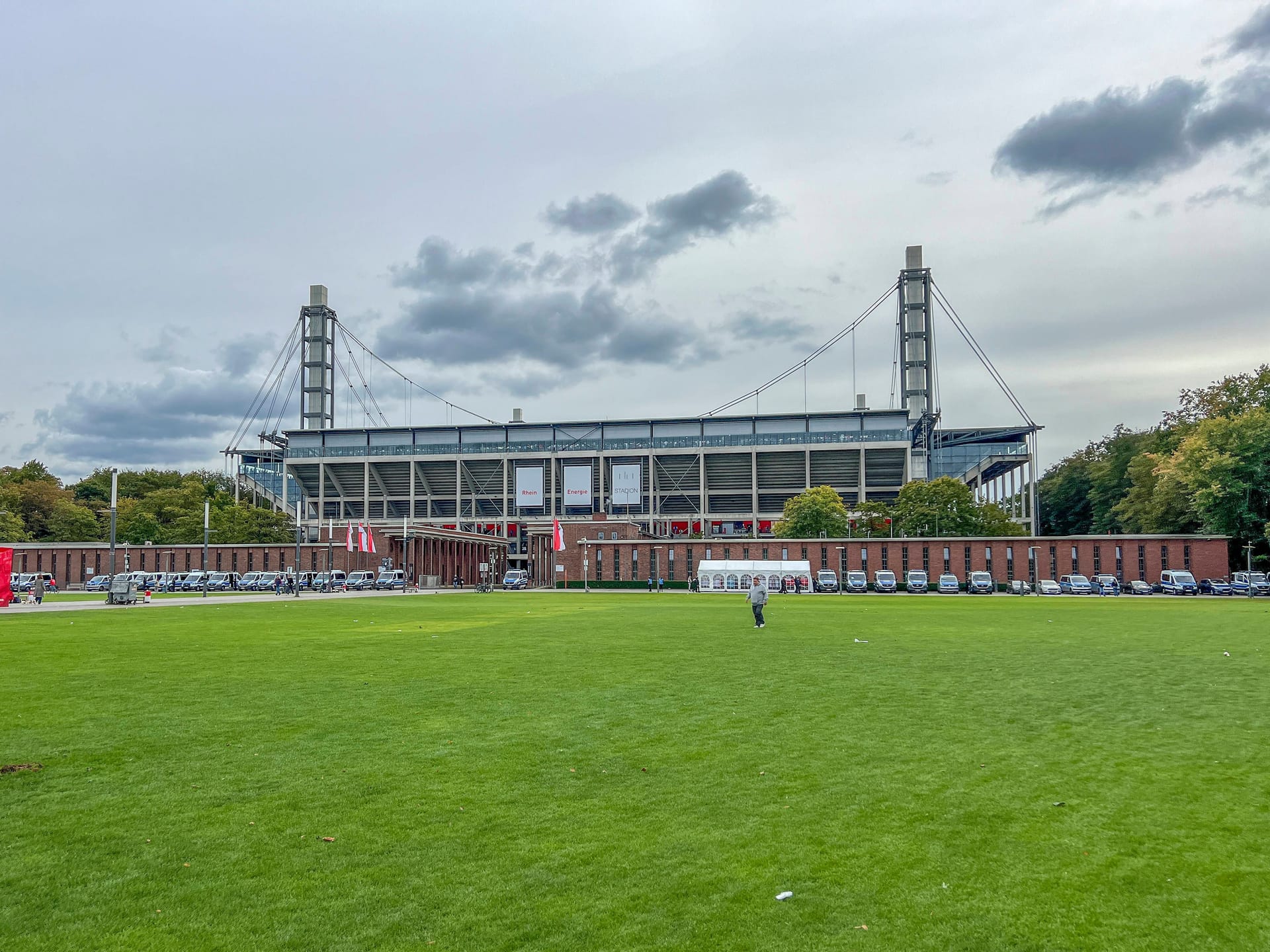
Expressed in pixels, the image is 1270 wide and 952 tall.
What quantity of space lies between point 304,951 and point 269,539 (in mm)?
100947

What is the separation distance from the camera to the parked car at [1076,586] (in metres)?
69.2

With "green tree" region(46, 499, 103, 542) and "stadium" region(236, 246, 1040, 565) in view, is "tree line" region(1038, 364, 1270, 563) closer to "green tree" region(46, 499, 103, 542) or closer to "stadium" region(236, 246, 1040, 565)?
"stadium" region(236, 246, 1040, 565)

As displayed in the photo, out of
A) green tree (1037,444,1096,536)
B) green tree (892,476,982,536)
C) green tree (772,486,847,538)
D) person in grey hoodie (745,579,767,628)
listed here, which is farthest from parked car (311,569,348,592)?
green tree (1037,444,1096,536)

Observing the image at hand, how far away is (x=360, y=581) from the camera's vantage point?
80875 millimetres

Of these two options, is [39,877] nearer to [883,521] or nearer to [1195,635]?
[1195,635]

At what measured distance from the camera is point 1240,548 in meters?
73.0

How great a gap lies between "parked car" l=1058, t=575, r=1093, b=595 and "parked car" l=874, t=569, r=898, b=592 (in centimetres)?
1254

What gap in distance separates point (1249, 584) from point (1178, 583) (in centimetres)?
702

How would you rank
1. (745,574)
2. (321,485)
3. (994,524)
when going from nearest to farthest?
1. (745,574)
2. (994,524)
3. (321,485)

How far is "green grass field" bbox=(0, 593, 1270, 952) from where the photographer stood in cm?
530

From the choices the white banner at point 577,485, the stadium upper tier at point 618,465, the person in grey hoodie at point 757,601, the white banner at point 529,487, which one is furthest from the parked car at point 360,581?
the person in grey hoodie at point 757,601

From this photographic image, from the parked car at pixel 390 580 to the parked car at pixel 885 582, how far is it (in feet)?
139

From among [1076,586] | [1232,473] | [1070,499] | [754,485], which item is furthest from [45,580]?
[1070,499]

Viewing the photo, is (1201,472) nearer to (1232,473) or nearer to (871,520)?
(1232,473)
